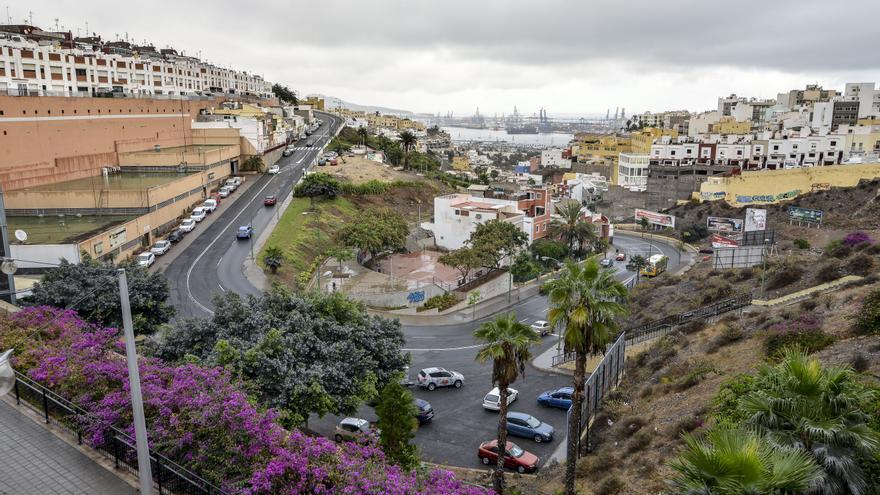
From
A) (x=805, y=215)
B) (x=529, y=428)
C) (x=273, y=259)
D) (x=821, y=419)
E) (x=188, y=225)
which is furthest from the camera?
(x=805, y=215)

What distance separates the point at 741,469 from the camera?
7953 millimetres

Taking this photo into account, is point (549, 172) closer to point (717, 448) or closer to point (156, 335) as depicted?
point (156, 335)

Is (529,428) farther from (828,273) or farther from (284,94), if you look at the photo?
(284,94)

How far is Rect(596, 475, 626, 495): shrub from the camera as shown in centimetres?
1694

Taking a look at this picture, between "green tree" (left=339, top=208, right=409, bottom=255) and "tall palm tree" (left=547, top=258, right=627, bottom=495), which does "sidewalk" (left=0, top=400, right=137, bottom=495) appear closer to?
"tall palm tree" (left=547, top=258, right=627, bottom=495)

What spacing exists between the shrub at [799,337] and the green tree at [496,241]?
27220 mm

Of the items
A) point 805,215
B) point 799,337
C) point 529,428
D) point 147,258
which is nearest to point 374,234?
point 147,258

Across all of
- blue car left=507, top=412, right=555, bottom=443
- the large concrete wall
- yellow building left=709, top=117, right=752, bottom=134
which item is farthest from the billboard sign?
yellow building left=709, top=117, right=752, bottom=134

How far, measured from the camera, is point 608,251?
7044cm

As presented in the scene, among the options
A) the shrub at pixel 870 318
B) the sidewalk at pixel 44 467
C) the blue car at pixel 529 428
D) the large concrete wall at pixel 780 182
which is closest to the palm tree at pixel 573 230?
the large concrete wall at pixel 780 182

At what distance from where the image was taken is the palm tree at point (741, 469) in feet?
26.1

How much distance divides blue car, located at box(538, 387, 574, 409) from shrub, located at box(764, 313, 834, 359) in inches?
347

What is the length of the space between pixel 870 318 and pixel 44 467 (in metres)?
26.4

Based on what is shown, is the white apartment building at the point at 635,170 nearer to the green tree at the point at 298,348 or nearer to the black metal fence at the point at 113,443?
the green tree at the point at 298,348
